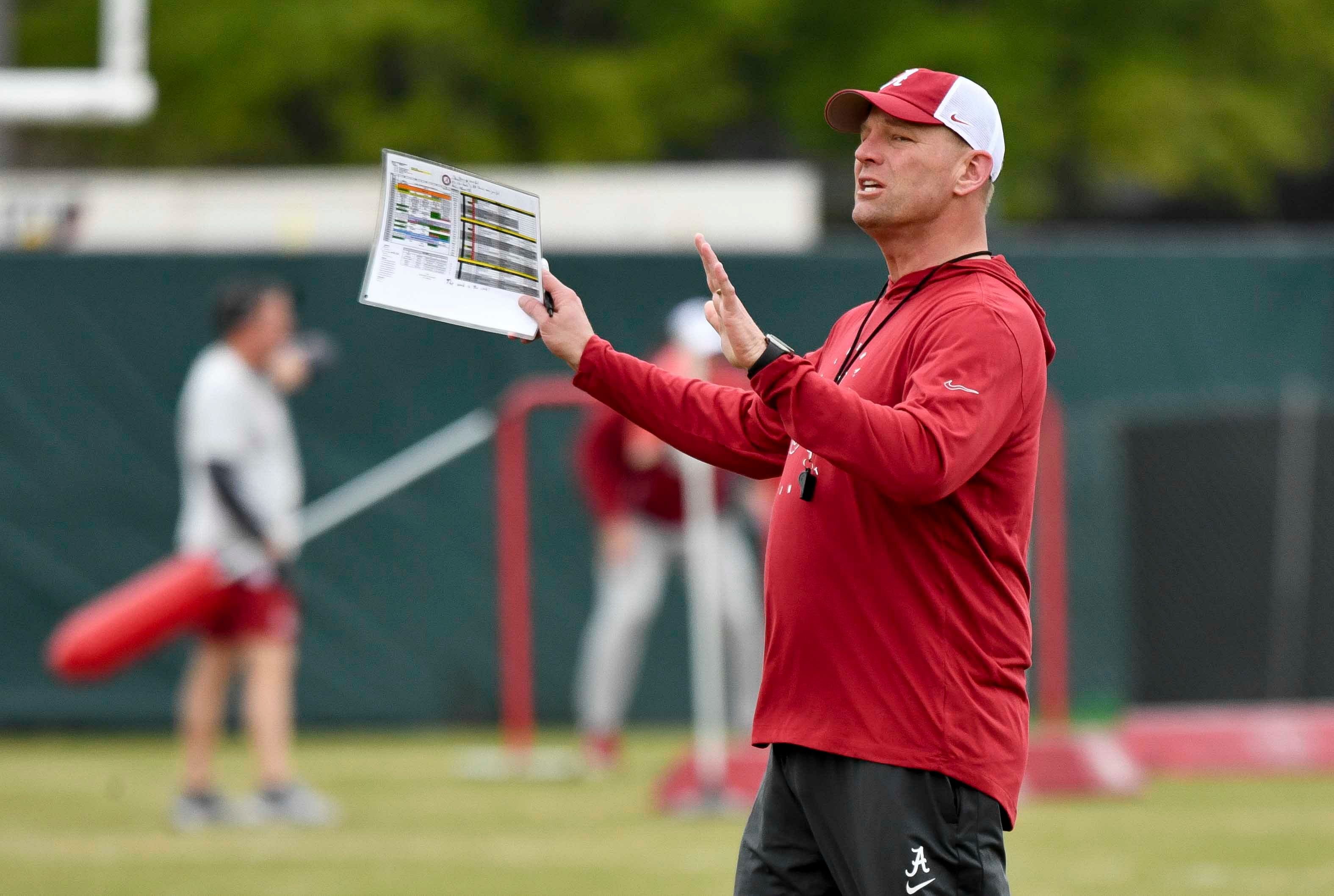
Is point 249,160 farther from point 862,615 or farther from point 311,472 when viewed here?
point 862,615

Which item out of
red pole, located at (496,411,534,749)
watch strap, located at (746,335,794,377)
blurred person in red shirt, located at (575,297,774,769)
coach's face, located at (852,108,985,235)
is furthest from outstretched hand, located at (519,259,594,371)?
red pole, located at (496,411,534,749)

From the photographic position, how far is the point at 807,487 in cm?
347

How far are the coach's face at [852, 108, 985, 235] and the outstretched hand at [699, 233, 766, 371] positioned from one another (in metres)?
0.34

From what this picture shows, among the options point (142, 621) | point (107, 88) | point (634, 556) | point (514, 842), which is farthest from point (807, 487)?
point (107, 88)

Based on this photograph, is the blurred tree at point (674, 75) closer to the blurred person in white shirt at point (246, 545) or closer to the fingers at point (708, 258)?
the blurred person in white shirt at point (246, 545)

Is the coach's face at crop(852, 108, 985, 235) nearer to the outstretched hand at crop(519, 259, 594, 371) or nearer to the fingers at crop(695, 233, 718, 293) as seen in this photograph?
the fingers at crop(695, 233, 718, 293)

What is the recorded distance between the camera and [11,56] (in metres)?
18.1

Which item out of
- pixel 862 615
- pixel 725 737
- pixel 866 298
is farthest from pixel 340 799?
pixel 862 615

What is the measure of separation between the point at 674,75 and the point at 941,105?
1645 centimetres

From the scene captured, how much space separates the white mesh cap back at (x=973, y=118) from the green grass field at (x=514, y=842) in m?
3.51

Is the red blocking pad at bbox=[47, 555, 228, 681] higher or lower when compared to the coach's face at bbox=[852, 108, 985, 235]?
lower

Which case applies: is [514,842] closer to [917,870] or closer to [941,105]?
[917,870]

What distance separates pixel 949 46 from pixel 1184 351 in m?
9.21

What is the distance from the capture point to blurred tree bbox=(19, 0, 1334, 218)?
62.4 feet
